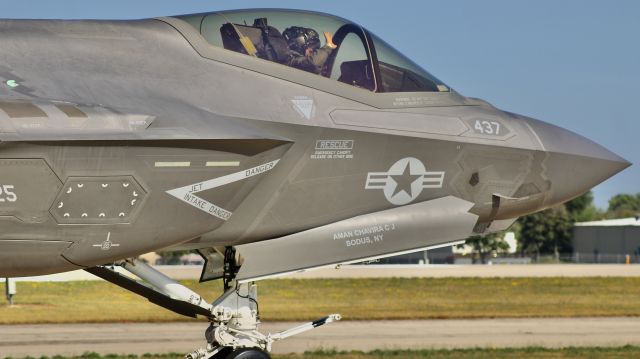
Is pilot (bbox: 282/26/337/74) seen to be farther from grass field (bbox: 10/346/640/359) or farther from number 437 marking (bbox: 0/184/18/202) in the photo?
grass field (bbox: 10/346/640/359)

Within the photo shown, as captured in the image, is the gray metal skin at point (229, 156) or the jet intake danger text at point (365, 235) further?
the jet intake danger text at point (365, 235)

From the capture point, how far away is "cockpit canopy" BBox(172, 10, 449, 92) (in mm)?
11062

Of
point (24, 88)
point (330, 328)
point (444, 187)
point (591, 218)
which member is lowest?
point (330, 328)

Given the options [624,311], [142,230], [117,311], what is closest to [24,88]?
[142,230]

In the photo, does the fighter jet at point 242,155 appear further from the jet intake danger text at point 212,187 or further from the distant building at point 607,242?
the distant building at point 607,242

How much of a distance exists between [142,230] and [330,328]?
15.7 metres

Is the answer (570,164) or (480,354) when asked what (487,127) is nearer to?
(570,164)

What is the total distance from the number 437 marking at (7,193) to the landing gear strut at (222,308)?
2.45 m

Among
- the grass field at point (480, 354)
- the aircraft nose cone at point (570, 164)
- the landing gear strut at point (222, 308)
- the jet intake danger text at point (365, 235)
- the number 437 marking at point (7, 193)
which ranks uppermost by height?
the aircraft nose cone at point (570, 164)

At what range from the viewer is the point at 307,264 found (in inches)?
434

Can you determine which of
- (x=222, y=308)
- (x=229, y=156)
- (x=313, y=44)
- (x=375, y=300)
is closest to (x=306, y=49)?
(x=313, y=44)

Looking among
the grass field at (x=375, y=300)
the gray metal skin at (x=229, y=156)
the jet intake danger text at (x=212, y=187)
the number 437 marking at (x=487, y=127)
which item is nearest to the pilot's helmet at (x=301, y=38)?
the gray metal skin at (x=229, y=156)

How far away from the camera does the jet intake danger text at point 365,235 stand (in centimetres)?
1116

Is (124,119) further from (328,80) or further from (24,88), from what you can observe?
(328,80)
